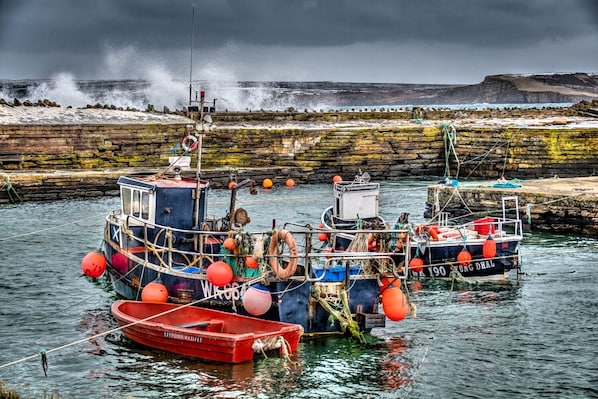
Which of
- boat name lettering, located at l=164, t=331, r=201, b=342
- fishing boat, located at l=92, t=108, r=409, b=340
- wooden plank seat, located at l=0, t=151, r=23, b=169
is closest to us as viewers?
boat name lettering, located at l=164, t=331, r=201, b=342

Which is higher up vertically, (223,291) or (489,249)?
(489,249)

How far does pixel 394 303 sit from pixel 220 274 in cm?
361

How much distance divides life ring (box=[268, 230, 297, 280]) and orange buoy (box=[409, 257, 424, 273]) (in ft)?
24.7

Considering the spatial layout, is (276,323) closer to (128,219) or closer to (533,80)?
(128,219)

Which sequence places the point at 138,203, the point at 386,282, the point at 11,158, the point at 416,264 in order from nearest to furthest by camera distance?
the point at 386,282 < the point at 138,203 < the point at 416,264 < the point at 11,158

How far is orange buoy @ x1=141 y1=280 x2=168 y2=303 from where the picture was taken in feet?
68.0

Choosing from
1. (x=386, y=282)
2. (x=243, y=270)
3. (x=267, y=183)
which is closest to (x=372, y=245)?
(x=386, y=282)

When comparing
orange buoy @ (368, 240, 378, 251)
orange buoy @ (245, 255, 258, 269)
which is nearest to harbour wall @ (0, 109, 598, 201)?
A: orange buoy @ (368, 240, 378, 251)

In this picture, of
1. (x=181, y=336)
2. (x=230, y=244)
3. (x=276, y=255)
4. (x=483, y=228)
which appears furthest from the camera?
(x=483, y=228)

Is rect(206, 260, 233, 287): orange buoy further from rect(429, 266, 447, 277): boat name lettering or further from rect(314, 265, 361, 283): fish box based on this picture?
rect(429, 266, 447, 277): boat name lettering

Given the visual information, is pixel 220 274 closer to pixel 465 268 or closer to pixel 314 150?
pixel 465 268

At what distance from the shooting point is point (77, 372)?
18.5 metres

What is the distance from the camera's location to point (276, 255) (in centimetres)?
1934

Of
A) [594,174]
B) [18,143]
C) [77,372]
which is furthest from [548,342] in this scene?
[18,143]
